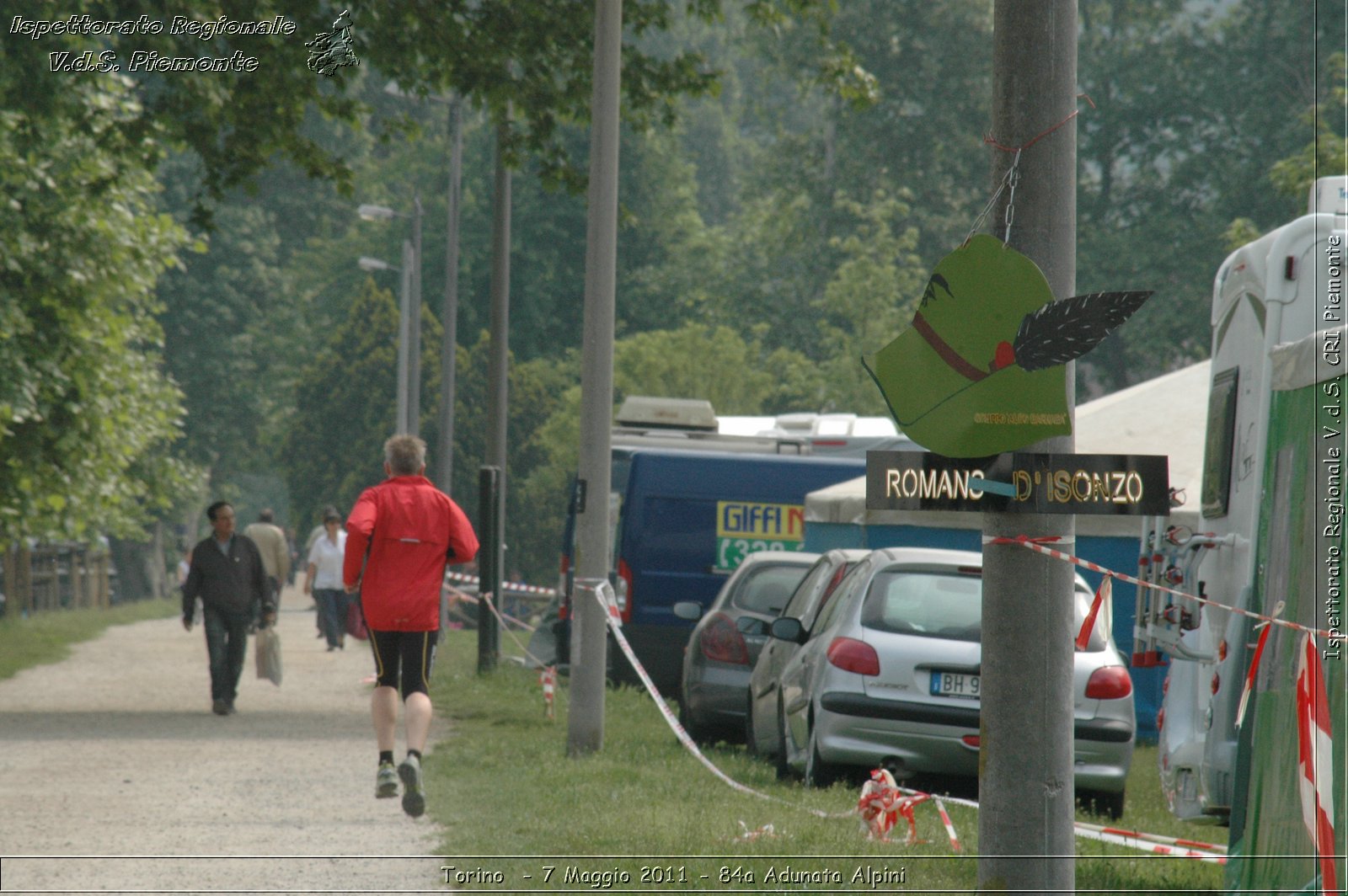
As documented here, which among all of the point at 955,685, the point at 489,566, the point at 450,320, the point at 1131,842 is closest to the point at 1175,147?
the point at 450,320

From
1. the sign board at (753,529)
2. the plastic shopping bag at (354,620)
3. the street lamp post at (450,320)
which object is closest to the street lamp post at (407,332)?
the street lamp post at (450,320)

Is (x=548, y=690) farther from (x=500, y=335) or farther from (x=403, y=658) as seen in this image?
(x=500, y=335)

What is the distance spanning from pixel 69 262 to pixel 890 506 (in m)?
15.4

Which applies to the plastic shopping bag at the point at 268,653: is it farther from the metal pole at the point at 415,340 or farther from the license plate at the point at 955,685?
the metal pole at the point at 415,340

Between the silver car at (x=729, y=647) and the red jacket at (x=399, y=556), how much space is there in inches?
180

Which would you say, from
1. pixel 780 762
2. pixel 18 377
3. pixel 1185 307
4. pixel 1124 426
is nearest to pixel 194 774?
pixel 780 762

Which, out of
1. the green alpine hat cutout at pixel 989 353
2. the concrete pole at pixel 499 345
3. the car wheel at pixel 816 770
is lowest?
the car wheel at pixel 816 770

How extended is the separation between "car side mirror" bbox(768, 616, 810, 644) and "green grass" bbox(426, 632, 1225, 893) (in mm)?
926

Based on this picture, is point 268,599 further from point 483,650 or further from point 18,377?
point 483,650

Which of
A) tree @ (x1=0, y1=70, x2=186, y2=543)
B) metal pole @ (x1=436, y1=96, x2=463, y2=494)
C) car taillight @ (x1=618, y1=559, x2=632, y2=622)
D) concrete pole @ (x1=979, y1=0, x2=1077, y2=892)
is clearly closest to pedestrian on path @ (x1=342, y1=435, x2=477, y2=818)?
concrete pole @ (x1=979, y1=0, x2=1077, y2=892)

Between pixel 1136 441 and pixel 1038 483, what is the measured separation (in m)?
13.2

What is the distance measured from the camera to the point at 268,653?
59.7ft

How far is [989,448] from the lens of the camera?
473cm

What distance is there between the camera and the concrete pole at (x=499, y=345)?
70.3ft
